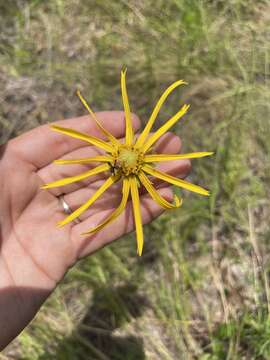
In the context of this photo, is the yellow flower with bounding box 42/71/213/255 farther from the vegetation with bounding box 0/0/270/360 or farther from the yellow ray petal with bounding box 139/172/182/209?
the vegetation with bounding box 0/0/270/360

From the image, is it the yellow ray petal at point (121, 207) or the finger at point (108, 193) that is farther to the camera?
the finger at point (108, 193)

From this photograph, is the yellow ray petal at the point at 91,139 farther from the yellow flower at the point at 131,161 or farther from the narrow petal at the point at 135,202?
the narrow petal at the point at 135,202

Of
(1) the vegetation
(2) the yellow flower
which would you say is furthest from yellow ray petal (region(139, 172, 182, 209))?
(1) the vegetation

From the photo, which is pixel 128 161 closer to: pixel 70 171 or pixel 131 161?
pixel 131 161

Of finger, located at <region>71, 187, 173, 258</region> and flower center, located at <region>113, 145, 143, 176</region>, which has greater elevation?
flower center, located at <region>113, 145, 143, 176</region>

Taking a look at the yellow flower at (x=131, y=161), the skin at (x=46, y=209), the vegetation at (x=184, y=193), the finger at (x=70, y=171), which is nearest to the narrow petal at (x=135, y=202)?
the yellow flower at (x=131, y=161)

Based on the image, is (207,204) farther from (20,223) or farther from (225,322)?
(20,223)

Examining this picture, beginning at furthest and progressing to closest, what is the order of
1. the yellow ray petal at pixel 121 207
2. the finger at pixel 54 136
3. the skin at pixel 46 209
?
the finger at pixel 54 136, the skin at pixel 46 209, the yellow ray petal at pixel 121 207

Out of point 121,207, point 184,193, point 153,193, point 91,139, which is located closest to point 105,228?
point 121,207

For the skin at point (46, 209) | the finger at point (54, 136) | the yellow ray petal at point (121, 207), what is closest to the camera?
the yellow ray petal at point (121, 207)
